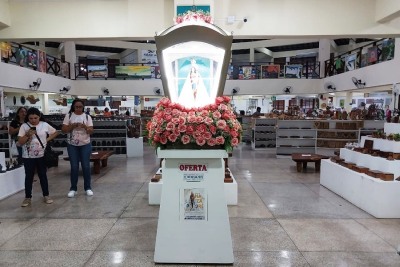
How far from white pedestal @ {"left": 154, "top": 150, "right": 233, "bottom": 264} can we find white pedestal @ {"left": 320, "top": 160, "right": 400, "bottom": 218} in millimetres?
2773

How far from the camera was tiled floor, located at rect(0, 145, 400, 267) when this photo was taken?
3385 millimetres

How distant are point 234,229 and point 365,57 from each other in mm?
10694

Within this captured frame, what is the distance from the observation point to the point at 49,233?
4.04 m

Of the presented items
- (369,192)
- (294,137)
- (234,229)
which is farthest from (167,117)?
(294,137)

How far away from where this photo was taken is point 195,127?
123 inches

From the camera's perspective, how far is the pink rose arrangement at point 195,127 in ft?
10.2

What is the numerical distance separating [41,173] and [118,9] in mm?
3501

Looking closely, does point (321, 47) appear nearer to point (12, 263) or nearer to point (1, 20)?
point (1, 20)

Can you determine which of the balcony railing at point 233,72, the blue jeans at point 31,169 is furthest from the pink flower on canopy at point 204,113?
the balcony railing at point 233,72

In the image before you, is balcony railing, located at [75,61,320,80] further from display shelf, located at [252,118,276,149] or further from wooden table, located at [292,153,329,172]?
wooden table, located at [292,153,329,172]

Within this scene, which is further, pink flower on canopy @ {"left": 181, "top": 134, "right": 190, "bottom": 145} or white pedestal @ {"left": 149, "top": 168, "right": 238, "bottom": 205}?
white pedestal @ {"left": 149, "top": 168, "right": 238, "bottom": 205}

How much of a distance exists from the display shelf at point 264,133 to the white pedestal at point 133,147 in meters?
4.68

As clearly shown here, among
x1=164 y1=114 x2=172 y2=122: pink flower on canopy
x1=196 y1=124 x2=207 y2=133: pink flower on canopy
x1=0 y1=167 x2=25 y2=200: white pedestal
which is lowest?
x1=0 y1=167 x2=25 y2=200: white pedestal

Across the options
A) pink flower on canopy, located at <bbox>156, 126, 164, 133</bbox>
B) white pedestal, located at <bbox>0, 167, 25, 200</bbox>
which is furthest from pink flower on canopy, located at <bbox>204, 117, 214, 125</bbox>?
white pedestal, located at <bbox>0, 167, 25, 200</bbox>
